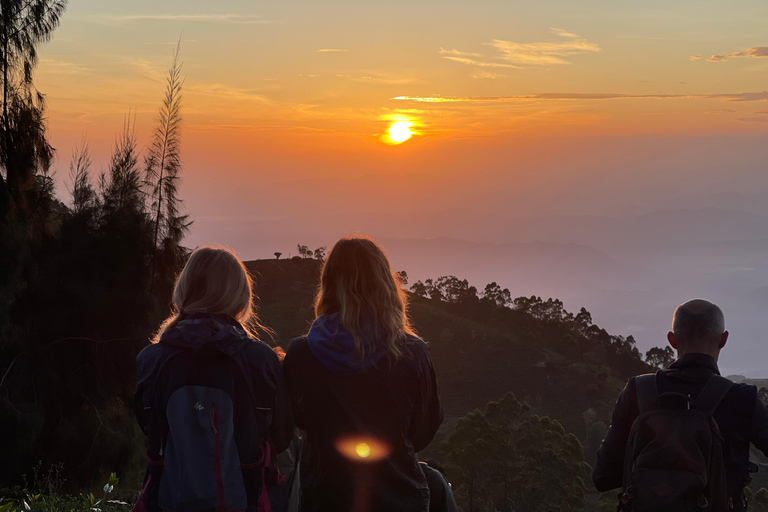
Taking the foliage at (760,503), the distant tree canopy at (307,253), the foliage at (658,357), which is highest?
the distant tree canopy at (307,253)

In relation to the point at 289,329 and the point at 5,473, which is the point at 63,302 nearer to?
the point at 5,473

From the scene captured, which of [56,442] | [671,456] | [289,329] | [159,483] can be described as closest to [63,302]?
[56,442]

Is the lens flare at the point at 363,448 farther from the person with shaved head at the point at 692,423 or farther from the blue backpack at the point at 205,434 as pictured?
the person with shaved head at the point at 692,423

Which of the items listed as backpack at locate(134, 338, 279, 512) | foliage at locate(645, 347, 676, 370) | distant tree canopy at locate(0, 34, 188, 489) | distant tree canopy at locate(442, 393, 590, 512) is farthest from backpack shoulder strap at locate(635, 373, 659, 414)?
foliage at locate(645, 347, 676, 370)

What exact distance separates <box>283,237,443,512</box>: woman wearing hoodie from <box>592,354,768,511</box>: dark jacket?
40.1 inches

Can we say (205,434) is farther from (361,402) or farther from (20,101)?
(20,101)

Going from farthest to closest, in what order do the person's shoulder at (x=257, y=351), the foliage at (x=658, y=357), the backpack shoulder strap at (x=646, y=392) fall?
the foliage at (x=658, y=357)
the backpack shoulder strap at (x=646, y=392)
the person's shoulder at (x=257, y=351)

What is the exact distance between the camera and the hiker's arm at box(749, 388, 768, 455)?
3.40 m

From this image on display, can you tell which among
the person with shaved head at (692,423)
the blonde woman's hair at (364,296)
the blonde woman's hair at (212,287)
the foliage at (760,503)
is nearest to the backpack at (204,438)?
the blonde woman's hair at (212,287)

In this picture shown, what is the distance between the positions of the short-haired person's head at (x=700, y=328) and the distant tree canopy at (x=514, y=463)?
992 inches

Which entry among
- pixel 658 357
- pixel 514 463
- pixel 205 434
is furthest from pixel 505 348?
pixel 205 434

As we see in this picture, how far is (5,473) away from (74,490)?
188 cm

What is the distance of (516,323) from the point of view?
66875 mm

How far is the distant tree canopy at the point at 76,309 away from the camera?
16.4 metres
